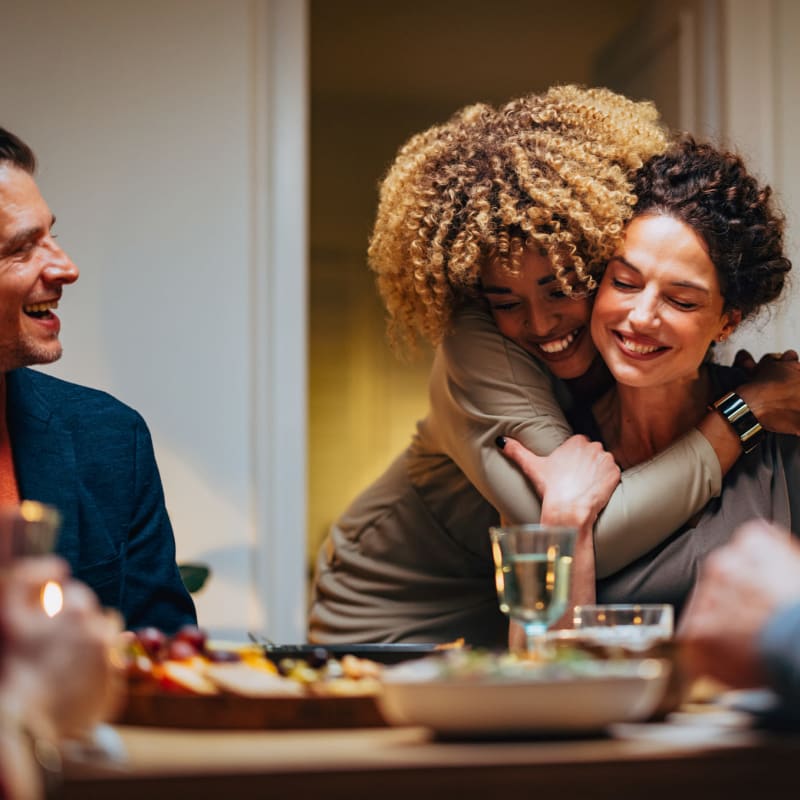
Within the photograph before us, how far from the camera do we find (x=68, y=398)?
7.26 ft

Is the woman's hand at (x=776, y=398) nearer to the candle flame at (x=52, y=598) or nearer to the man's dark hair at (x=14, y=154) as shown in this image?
the man's dark hair at (x=14, y=154)

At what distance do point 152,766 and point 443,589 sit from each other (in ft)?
5.53

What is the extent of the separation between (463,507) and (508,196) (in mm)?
634


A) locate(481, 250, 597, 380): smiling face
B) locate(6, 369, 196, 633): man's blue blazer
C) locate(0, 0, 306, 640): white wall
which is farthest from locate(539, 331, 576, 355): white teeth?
locate(0, 0, 306, 640): white wall

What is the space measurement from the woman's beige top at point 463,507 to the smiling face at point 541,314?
4 centimetres

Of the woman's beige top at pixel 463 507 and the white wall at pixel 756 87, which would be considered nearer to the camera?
the woman's beige top at pixel 463 507

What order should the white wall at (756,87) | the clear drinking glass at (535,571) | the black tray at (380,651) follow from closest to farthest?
the clear drinking glass at (535,571) < the black tray at (380,651) < the white wall at (756,87)

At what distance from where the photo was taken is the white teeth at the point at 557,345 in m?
2.15

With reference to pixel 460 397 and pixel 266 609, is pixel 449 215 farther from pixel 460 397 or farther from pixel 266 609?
Result: pixel 266 609

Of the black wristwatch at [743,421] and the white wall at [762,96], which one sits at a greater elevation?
the white wall at [762,96]

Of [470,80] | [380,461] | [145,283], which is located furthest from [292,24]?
[380,461]

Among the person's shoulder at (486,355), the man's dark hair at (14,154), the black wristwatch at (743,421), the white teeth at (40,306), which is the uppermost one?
the man's dark hair at (14,154)

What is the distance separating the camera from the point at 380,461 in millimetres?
6496

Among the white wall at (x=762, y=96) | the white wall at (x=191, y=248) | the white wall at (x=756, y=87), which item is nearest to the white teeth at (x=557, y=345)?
the white wall at (x=191, y=248)
